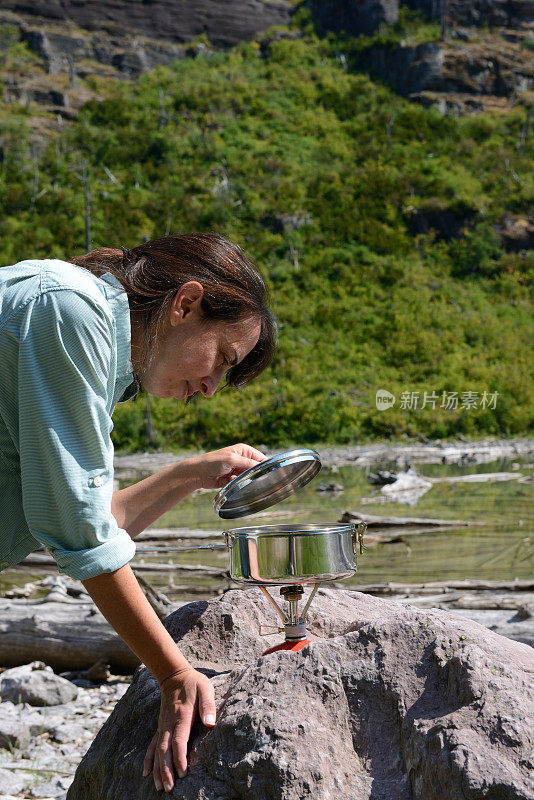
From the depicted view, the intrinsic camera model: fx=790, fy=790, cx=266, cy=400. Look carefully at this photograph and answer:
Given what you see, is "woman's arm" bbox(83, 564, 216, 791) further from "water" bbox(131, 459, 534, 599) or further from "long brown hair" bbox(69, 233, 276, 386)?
"water" bbox(131, 459, 534, 599)

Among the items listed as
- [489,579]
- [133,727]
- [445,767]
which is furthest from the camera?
[489,579]

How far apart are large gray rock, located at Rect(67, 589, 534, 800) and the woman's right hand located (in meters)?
0.04

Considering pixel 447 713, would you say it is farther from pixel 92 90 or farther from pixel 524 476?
pixel 92 90

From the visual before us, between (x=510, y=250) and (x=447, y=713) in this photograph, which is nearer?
(x=447, y=713)

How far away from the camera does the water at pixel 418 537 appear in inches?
337

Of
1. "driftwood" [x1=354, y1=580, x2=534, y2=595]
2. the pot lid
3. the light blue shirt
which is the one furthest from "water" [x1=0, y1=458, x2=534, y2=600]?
the light blue shirt

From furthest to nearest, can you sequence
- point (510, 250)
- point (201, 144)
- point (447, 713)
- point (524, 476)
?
point (201, 144), point (510, 250), point (524, 476), point (447, 713)

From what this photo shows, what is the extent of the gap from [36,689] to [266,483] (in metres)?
2.85

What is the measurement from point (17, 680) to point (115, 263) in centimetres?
328

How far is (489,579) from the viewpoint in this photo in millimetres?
8320

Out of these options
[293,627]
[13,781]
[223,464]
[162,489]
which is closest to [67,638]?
[13,781]

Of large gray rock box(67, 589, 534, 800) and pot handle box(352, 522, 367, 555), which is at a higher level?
pot handle box(352, 522, 367, 555)

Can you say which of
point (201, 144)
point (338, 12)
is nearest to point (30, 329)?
point (201, 144)

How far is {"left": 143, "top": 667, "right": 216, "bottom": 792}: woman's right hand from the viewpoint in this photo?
6.44 ft
